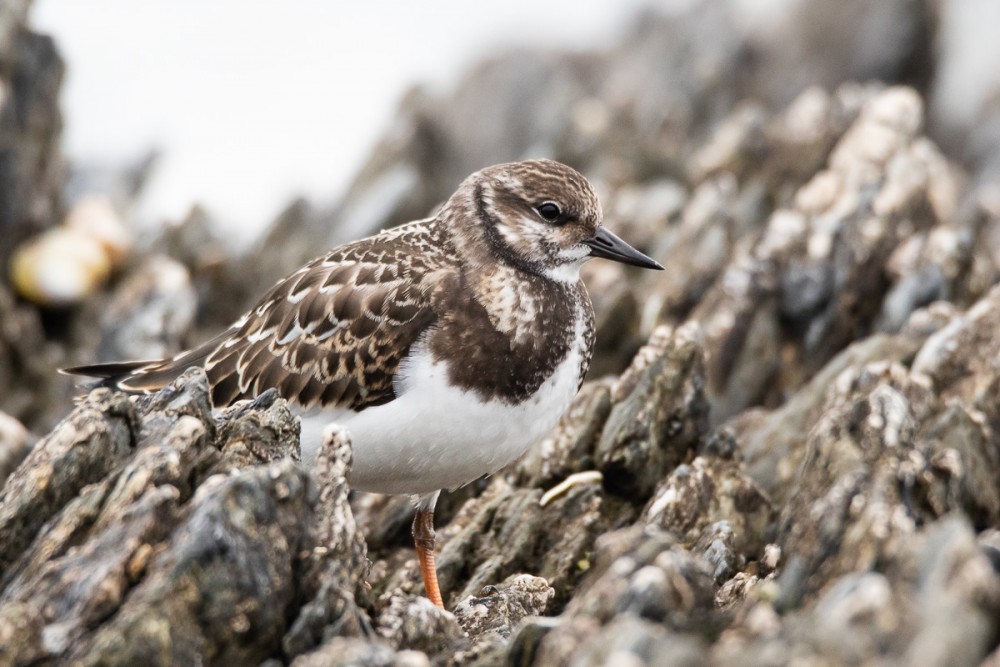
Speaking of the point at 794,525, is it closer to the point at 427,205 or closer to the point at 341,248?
the point at 341,248

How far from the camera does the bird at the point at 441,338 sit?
16.5 feet

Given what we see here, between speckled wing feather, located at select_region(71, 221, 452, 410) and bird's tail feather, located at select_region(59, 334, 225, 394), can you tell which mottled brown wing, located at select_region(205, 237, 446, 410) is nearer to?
speckled wing feather, located at select_region(71, 221, 452, 410)

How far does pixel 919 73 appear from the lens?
55.9 ft

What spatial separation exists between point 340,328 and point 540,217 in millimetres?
1075

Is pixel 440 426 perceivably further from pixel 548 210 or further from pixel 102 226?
pixel 102 226

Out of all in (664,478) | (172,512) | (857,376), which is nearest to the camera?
(172,512)

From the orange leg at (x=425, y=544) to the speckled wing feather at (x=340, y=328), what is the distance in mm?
731

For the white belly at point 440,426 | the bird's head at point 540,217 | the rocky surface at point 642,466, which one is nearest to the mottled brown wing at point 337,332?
the white belly at point 440,426

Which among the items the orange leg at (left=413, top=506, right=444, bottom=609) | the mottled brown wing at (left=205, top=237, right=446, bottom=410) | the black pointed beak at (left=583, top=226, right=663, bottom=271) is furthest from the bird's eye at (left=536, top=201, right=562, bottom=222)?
the orange leg at (left=413, top=506, right=444, bottom=609)

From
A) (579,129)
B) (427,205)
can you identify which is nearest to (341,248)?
(427,205)

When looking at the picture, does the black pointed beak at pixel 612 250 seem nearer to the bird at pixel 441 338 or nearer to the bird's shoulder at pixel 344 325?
Answer: the bird at pixel 441 338

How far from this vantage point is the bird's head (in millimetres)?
5496

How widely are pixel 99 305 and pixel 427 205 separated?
148 inches

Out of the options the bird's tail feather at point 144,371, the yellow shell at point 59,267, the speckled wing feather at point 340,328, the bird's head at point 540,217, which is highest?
the bird's head at point 540,217
